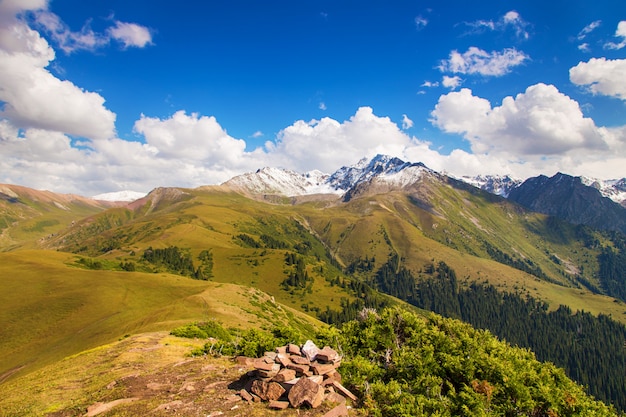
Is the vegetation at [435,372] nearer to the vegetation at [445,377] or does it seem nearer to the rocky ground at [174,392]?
the vegetation at [445,377]

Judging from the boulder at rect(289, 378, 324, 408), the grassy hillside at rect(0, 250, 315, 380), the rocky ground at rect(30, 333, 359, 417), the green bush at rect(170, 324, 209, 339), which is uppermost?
the boulder at rect(289, 378, 324, 408)

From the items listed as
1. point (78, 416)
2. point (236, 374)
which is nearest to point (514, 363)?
point (236, 374)

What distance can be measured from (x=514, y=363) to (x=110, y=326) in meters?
91.2

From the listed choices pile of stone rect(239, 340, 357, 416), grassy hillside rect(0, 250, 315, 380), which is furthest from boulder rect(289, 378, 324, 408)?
grassy hillside rect(0, 250, 315, 380)

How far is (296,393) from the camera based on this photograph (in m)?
25.9

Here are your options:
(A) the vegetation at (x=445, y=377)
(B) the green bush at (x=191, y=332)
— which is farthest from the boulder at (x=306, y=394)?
(B) the green bush at (x=191, y=332)

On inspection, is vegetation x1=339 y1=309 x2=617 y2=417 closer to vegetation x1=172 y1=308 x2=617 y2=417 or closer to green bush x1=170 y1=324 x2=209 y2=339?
vegetation x1=172 y1=308 x2=617 y2=417

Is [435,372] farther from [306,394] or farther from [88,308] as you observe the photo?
[88,308]

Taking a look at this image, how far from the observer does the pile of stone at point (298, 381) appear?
84.0ft

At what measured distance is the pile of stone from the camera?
2561 centimetres

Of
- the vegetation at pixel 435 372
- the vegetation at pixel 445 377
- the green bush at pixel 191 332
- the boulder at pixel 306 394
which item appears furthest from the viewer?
the green bush at pixel 191 332

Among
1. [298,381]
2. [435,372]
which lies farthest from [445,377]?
[298,381]

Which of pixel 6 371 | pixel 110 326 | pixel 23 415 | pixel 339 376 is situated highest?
pixel 339 376

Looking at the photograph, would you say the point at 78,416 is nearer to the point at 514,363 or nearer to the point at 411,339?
the point at 411,339
